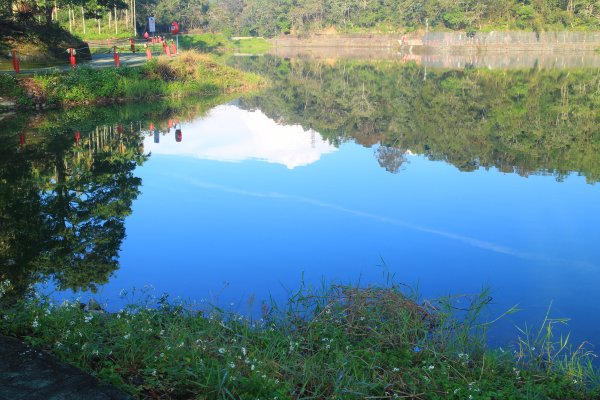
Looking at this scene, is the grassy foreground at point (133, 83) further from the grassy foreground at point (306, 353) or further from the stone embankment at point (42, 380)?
the stone embankment at point (42, 380)

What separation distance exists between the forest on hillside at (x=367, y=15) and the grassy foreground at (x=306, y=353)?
46.1 metres

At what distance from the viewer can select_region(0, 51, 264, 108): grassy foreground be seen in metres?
19.2

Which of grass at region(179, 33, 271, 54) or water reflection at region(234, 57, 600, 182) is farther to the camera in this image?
grass at region(179, 33, 271, 54)

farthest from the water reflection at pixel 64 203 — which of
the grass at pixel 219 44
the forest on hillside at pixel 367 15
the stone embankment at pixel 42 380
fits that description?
the forest on hillside at pixel 367 15

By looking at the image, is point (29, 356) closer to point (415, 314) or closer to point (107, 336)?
point (107, 336)

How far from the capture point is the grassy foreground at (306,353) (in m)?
3.94

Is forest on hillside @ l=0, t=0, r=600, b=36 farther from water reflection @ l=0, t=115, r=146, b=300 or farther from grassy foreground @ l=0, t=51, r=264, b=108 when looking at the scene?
water reflection @ l=0, t=115, r=146, b=300

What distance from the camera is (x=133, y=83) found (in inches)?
885

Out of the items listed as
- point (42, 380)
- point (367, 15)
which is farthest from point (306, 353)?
point (367, 15)

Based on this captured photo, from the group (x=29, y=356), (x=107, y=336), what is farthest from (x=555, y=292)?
(x=29, y=356)

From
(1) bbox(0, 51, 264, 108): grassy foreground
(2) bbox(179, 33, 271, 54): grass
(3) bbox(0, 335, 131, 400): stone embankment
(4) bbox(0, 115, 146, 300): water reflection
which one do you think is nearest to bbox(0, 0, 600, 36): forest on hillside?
Result: (2) bbox(179, 33, 271, 54): grass

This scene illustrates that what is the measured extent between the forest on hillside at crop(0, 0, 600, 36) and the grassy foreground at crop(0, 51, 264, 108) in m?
24.0

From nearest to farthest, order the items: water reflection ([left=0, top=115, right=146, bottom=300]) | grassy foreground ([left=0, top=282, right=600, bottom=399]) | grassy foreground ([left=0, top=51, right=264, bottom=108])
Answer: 1. grassy foreground ([left=0, top=282, right=600, bottom=399])
2. water reflection ([left=0, top=115, right=146, bottom=300])
3. grassy foreground ([left=0, top=51, right=264, bottom=108])

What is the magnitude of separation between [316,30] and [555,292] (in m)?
77.0
